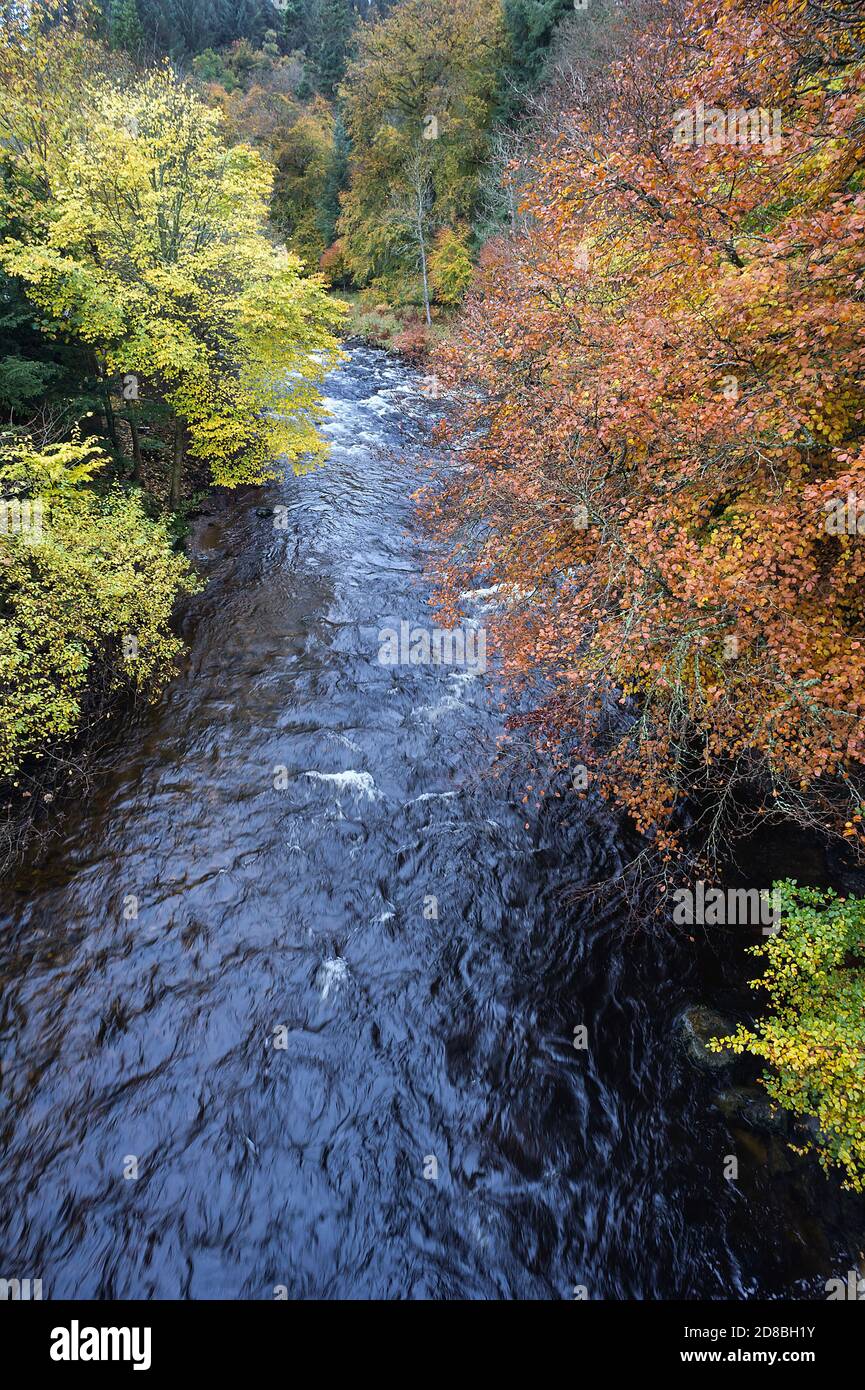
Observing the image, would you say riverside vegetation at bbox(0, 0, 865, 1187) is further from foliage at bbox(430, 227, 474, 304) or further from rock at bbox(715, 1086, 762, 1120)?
foliage at bbox(430, 227, 474, 304)

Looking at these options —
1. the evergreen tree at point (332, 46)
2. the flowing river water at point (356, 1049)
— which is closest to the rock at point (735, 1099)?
the flowing river water at point (356, 1049)

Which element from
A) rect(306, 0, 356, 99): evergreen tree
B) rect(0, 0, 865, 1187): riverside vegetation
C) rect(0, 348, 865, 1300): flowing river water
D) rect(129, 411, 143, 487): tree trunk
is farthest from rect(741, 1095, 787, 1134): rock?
rect(306, 0, 356, 99): evergreen tree

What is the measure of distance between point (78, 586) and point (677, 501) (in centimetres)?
987

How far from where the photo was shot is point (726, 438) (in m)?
7.58

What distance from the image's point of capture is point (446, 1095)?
7457mm

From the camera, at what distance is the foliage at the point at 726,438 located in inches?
267

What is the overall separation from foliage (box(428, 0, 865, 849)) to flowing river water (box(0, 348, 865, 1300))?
254cm

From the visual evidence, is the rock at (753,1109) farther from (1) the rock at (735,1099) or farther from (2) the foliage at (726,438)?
(2) the foliage at (726,438)

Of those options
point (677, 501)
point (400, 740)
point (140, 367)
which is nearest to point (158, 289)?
point (140, 367)

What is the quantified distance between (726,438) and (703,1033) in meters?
7.56

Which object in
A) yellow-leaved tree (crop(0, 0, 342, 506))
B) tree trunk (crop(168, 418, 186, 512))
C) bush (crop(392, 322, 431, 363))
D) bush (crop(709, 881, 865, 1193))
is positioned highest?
bush (crop(392, 322, 431, 363))

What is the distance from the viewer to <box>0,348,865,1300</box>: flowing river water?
20.7 feet

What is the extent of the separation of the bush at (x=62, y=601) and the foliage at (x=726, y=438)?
7424 millimetres
